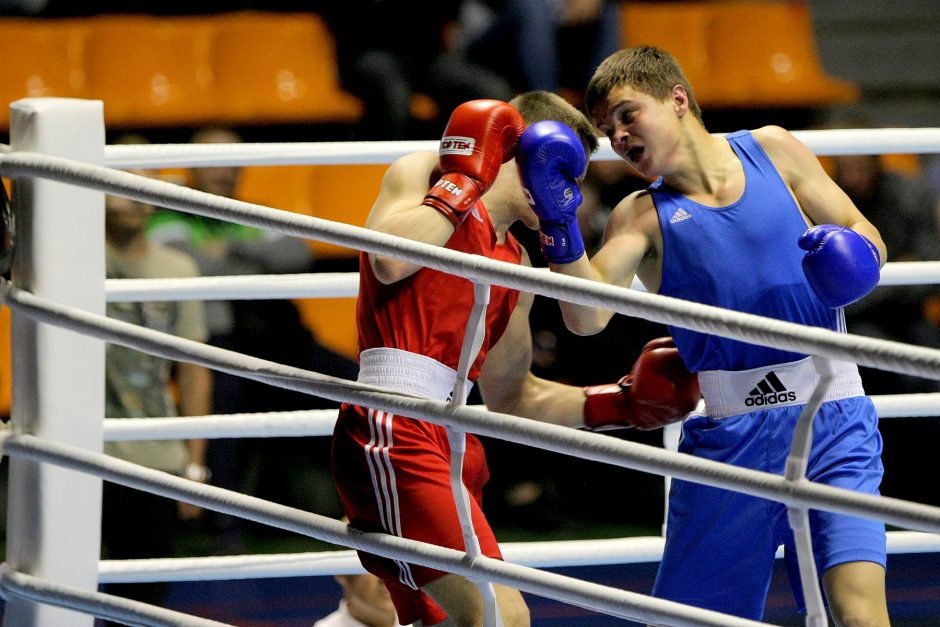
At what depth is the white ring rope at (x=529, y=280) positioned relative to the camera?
1.50 m

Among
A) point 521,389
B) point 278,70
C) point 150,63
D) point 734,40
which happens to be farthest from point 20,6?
point 521,389

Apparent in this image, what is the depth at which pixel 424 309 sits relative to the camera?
2.19 m

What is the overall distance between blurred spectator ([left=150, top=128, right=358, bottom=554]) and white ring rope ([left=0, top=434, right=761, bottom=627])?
212 cm

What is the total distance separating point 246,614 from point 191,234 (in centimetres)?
153

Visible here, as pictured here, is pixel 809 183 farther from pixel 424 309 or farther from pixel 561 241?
pixel 424 309

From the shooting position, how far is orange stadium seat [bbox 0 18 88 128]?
6.09 m

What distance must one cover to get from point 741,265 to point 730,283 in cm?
4

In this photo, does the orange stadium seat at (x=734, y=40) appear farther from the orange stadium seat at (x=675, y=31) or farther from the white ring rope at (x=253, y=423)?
the white ring rope at (x=253, y=423)

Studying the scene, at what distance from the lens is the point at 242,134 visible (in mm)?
5902

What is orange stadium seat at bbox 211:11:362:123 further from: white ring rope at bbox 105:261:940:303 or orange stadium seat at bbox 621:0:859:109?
white ring rope at bbox 105:261:940:303

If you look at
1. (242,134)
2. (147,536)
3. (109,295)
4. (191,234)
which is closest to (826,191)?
(109,295)

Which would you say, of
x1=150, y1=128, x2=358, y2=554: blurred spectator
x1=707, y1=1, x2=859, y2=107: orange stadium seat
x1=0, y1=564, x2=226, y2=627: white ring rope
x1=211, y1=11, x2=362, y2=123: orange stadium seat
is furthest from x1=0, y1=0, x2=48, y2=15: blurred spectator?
x1=0, y1=564, x2=226, y2=627: white ring rope

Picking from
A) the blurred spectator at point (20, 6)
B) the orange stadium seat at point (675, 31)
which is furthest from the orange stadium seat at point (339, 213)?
the orange stadium seat at point (675, 31)

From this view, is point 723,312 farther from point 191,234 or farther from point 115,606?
point 191,234
